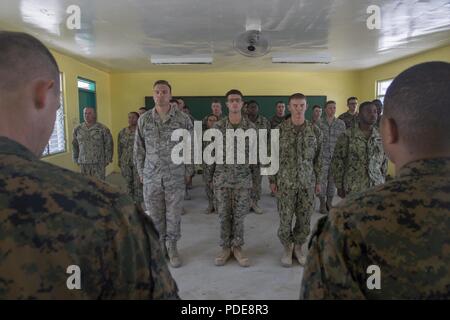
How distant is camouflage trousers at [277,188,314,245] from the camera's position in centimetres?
333

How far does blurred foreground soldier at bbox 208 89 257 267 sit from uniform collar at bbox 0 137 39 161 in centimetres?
251

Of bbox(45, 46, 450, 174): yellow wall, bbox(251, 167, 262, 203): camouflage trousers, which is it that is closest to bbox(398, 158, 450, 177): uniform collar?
bbox(251, 167, 262, 203): camouflage trousers

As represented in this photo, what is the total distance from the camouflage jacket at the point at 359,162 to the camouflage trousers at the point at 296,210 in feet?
1.42

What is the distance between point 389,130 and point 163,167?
8.54 feet

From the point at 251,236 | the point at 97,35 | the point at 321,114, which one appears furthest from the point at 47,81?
the point at 321,114

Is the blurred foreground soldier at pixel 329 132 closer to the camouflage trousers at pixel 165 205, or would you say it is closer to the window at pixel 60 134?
the camouflage trousers at pixel 165 205

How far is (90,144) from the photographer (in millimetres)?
5254

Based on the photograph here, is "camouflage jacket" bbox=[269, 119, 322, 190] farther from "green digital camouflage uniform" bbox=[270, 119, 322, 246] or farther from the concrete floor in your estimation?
the concrete floor

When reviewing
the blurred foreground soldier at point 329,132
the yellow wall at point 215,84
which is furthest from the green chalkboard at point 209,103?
the blurred foreground soldier at point 329,132

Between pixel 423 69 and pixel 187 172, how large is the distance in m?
2.71

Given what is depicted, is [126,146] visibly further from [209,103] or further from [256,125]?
[209,103]

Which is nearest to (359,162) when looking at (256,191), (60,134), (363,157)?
(363,157)

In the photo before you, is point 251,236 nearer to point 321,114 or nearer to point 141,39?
point 321,114

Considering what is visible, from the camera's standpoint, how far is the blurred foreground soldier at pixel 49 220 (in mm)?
747
